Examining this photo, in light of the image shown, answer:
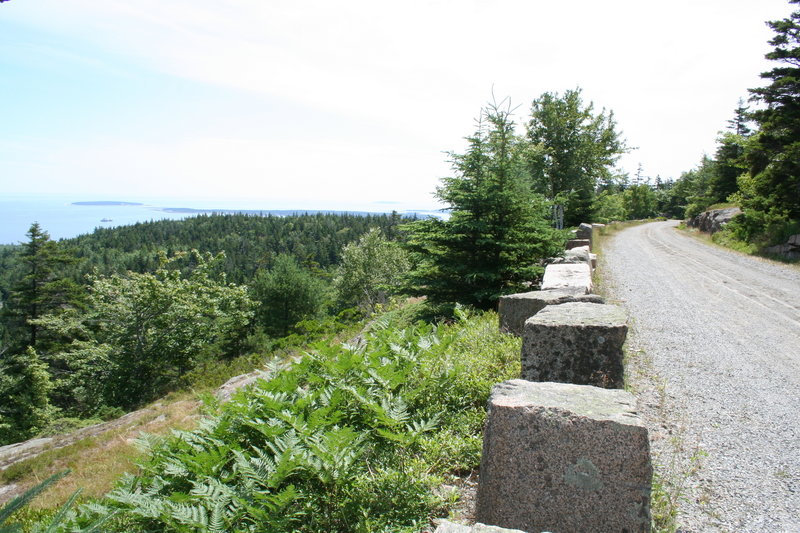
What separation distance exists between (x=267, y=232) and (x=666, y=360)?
505 ft

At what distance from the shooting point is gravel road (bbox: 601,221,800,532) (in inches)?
107

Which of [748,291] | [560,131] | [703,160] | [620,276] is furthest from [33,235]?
[703,160]

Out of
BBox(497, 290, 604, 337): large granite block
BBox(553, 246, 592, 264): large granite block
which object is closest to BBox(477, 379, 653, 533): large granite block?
BBox(497, 290, 604, 337): large granite block

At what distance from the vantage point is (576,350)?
10.6 ft

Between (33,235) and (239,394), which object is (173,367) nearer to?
(33,235)

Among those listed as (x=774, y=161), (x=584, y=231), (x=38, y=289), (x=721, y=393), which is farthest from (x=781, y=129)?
(x=38, y=289)

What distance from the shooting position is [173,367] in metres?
23.8

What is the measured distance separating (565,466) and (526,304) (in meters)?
2.88

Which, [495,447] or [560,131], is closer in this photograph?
[495,447]

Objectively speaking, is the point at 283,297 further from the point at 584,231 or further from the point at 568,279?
the point at 568,279

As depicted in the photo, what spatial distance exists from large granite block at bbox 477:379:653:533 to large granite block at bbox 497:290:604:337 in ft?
8.22

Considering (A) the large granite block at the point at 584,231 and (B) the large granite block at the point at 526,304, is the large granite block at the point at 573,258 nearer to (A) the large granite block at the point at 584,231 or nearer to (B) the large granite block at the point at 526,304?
(B) the large granite block at the point at 526,304

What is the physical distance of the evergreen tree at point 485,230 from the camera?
7.67 metres

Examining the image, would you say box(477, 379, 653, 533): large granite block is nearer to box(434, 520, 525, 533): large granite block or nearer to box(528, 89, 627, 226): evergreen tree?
box(434, 520, 525, 533): large granite block
